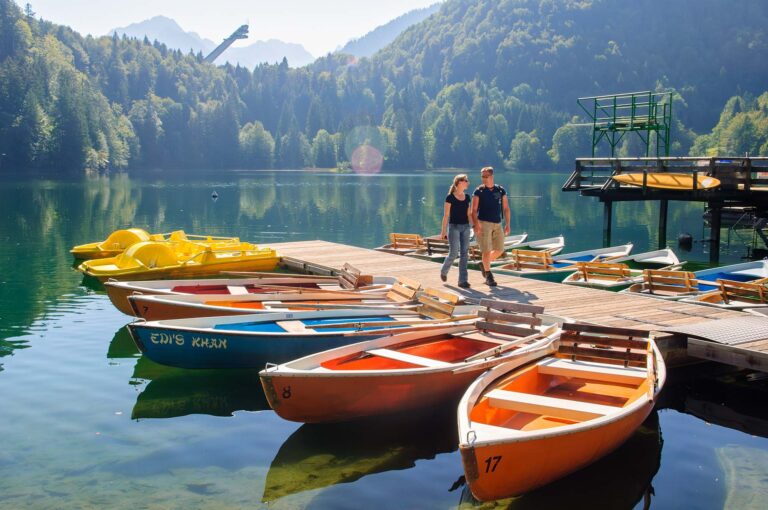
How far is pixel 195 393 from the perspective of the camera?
1155cm

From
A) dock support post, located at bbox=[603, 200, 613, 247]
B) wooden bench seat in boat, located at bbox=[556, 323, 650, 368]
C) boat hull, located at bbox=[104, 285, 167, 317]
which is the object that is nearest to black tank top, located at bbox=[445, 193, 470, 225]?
wooden bench seat in boat, located at bbox=[556, 323, 650, 368]

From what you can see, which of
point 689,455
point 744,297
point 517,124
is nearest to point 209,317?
point 689,455

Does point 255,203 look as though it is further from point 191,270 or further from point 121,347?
point 121,347

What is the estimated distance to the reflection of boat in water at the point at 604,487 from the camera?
7949 millimetres

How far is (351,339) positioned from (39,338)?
23.1ft

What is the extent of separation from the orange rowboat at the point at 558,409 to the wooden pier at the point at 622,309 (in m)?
1.26

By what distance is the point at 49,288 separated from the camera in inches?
814

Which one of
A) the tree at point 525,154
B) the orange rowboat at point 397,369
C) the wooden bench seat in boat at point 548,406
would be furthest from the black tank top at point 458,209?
the tree at point 525,154

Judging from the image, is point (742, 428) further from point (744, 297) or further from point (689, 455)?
point (744, 297)

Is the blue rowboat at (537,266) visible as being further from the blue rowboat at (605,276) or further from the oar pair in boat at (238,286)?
the oar pair in boat at (238,286)

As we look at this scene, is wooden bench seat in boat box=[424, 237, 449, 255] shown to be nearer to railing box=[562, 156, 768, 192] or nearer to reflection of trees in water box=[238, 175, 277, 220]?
railing box=[562, 156, 768, 192]

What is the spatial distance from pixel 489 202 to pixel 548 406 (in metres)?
7.04

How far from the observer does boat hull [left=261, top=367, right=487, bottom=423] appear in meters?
8.95

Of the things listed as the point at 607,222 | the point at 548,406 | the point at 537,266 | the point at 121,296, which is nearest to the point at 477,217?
the point at 537,266
